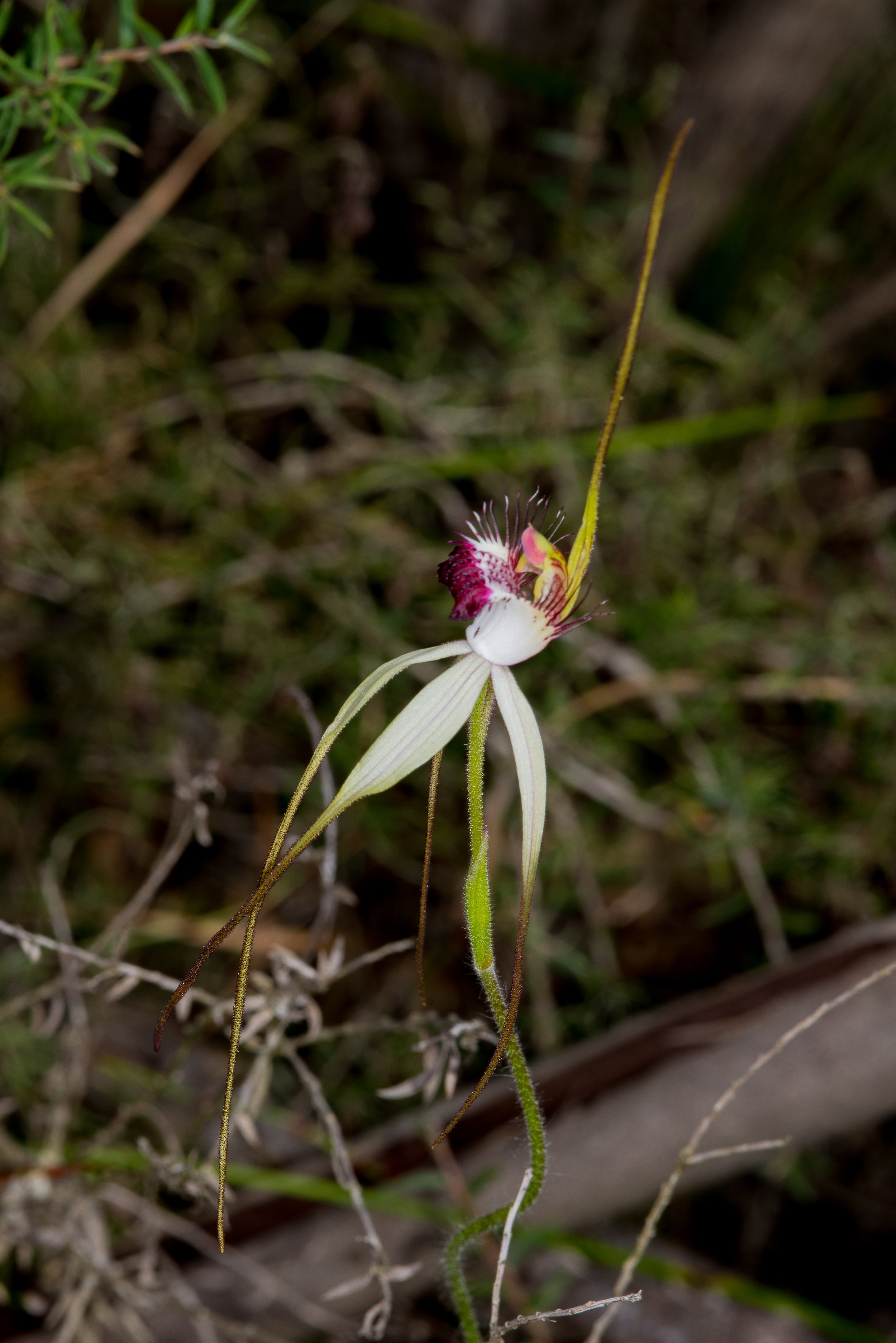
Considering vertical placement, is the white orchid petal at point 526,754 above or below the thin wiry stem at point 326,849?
below

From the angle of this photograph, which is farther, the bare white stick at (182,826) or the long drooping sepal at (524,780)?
the bare white stick at (182,826)

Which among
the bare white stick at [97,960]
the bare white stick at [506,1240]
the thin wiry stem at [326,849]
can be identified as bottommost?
the bare white stick at [506,1240]

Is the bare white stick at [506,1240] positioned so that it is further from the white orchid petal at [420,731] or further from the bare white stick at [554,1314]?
the white orchid petal at [420,731]

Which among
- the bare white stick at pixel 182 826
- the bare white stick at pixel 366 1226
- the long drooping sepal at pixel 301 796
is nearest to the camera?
the long drooping sepal at pixel 301 796

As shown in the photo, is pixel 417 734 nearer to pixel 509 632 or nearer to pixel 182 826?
pixel 509 632

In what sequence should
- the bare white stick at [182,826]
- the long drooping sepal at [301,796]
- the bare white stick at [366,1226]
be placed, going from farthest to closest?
the bare white stick at [182,826], the bare white stick at [366,1226], the long drooping sepal at [301,796]

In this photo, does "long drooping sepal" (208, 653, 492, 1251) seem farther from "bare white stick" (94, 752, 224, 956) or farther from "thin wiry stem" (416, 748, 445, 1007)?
"bare white stick" (94, 752, 224, 956)

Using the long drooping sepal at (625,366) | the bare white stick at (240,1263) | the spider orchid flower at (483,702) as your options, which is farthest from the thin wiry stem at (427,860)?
the bare white stick at (240,1263)

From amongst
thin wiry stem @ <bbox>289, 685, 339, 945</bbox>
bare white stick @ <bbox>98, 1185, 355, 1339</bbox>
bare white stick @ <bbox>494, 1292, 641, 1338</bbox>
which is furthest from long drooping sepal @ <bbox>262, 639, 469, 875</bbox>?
bare white stick @ <bbox>98, 1185, 355, 1339</bbox>

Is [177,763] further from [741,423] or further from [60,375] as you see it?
[741,423]
